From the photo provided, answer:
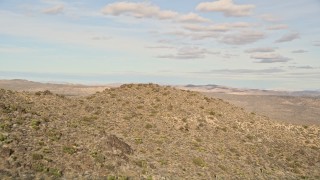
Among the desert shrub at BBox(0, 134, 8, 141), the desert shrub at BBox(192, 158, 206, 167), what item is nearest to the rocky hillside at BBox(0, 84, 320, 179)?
the desert shrub at BBox(192, 158, 206, 167)

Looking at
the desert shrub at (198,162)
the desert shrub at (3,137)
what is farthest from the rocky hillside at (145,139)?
the desert shrub at (3,137)

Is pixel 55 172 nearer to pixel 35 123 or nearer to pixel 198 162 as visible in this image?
pixel 35 123

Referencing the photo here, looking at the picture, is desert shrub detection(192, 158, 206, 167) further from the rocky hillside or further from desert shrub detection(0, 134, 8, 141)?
desert shrub detection(0, 134, 8, 141)

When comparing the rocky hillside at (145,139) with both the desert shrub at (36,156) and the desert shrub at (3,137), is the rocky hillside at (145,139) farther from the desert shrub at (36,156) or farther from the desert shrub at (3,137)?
the desert shrub at (3,137)

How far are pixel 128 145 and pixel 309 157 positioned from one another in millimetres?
25431

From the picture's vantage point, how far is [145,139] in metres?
46.3

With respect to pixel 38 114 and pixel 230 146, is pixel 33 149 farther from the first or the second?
pixel 230 146

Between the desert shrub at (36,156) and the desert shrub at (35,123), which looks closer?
the desert shrub at (36,156)

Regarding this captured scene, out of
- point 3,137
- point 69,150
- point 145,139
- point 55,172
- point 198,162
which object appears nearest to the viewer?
point 55,172

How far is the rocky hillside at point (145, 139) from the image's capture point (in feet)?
115

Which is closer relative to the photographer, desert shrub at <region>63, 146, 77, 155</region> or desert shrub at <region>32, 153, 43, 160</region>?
desert shrub at <region>32, 153, 43, 160</region>

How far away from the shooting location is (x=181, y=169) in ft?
132

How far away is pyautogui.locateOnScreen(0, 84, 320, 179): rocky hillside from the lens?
35000mm

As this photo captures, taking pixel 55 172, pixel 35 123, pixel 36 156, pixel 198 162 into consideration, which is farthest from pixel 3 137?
pixel 198 162
